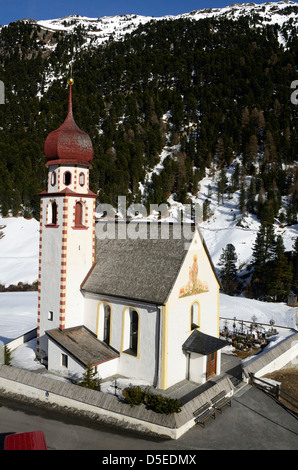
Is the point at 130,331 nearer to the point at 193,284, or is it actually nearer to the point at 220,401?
the point at 193,284

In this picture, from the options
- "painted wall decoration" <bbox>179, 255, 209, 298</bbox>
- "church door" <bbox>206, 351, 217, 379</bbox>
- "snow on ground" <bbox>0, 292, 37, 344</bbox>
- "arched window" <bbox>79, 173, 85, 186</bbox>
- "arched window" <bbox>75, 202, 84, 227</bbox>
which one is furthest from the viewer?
"snow on ground" <bbox>0, 292, 37, 344</bbox>

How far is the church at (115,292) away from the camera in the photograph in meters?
16.8

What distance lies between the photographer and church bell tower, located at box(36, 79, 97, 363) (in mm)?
18625

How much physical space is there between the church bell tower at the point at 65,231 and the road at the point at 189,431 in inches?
192

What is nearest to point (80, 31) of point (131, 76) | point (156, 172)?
point (131, 76)

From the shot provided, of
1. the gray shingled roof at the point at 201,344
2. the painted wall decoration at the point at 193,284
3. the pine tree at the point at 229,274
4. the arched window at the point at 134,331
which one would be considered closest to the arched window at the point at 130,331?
the arched window at the point at 134,331

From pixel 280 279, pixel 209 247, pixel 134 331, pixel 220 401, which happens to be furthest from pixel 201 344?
pixel 209 247

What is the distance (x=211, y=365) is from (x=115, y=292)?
6.02 metres

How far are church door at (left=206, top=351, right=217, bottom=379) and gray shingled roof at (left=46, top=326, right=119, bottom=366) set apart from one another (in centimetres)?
448

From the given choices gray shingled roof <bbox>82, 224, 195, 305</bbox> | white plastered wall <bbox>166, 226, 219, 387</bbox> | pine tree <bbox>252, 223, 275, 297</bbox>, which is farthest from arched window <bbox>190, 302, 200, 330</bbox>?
pine tree <bbox>252, 223, 275, 297</bbox>

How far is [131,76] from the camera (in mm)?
127062

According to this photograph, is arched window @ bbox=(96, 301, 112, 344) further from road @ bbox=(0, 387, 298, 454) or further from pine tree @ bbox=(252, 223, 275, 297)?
pine tree @ bbox=(252, 223, 275, 297)

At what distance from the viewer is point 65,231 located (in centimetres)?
1855
